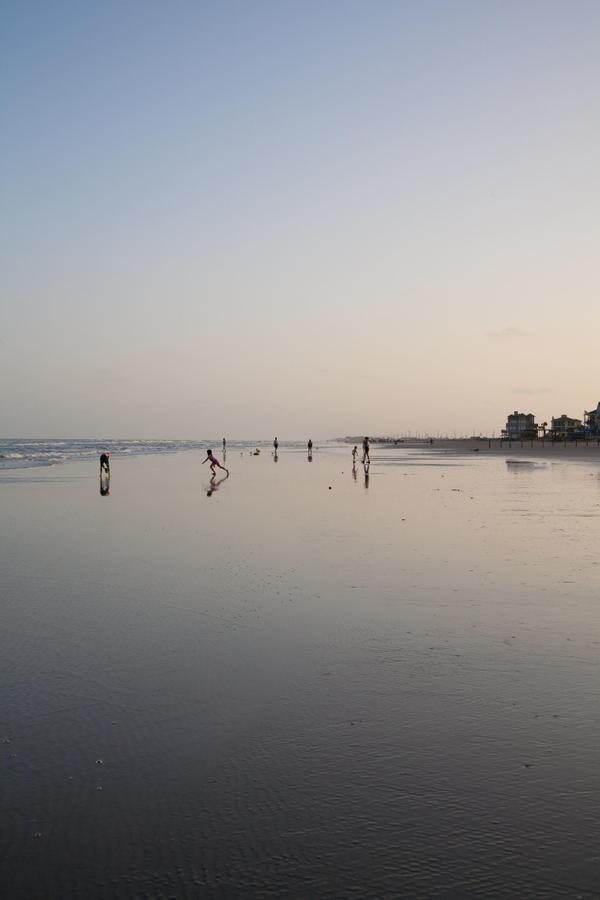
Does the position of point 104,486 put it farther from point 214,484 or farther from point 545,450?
point 545,450

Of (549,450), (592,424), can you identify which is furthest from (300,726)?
(592,424)

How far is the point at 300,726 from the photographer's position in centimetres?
582

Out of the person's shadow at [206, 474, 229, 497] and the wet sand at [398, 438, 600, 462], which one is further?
the wet sand at [398, 438, 600, 462]

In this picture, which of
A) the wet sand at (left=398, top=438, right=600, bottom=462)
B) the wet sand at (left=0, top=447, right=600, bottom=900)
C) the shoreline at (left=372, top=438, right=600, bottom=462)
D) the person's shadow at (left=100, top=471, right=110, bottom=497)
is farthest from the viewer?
the shoreline at (left=372, top=438, right=600, bottom=462)

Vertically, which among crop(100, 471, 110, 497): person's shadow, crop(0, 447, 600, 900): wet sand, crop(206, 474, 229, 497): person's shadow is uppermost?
crop(100, 471, 110, 497): person's shadow

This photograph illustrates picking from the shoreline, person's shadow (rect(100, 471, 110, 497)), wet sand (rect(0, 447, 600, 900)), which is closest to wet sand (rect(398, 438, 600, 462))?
the shoreline

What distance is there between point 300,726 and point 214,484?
2982 cm

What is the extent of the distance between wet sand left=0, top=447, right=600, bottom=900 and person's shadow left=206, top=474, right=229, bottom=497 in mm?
16068

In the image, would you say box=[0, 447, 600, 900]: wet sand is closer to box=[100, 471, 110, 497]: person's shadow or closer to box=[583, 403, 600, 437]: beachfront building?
box=[100, 471, 110, 497]: person's shadow

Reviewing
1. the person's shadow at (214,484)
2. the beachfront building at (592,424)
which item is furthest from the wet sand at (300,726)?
the beachfront building at (592,424)

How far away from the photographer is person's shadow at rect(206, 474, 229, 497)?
30125mm

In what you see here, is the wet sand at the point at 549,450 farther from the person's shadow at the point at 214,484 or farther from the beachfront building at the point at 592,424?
the person's shadow at the point at 214,484

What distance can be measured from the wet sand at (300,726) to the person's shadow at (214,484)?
1607 centimetres

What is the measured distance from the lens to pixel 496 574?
12211mm
